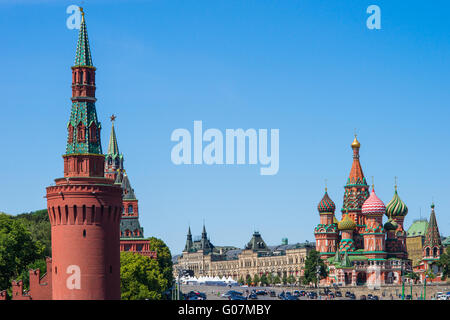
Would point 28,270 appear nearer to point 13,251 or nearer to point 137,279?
point 13,251

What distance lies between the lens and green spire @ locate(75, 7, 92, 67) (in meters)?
111

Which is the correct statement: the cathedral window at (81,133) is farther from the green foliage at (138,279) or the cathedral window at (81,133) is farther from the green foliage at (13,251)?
the green foliage at (138,279)

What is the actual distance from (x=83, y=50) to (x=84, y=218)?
19.7 metres

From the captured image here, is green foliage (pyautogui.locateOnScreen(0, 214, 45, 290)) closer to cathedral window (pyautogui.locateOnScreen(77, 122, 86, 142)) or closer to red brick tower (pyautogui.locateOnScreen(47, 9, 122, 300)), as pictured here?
red brick tower (pyautogui.locateOnScreen(47, 9, 122, 300))

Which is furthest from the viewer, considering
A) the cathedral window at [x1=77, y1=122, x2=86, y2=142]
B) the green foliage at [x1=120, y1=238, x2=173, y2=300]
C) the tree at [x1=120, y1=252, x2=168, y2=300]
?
the green foliage at [x1=120, y1=238, x2=173, y2=300]

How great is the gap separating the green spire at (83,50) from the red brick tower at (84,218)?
295 cm

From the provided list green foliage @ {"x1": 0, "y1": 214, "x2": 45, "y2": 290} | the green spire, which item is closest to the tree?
green foliage @ {"x1": 0, "y1": 214, "x2": 45, "y2": 290}

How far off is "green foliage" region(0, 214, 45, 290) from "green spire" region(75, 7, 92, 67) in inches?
1191

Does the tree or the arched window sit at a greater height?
the arched window

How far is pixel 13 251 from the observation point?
131 m
